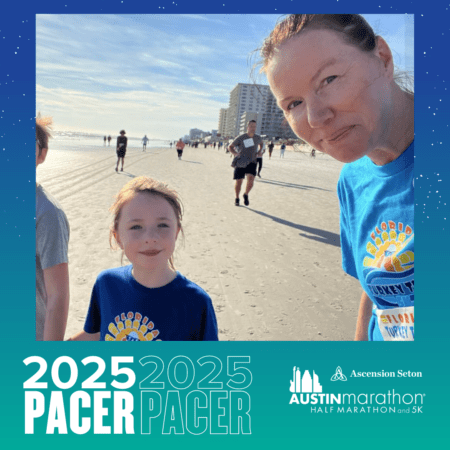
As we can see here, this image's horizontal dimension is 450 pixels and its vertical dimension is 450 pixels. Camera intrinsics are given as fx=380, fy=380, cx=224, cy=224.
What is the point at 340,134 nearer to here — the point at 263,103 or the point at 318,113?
the point at 318,113

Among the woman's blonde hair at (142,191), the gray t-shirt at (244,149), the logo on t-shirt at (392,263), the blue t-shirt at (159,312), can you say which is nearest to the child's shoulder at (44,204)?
the woman's blonde hair at (142,191)

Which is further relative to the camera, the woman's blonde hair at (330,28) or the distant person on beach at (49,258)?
the distant person on beach at (49,258)

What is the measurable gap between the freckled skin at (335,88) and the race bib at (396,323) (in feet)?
1.54

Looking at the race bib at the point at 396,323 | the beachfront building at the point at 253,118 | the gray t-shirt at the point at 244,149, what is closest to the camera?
the race bib at the point at 396,323

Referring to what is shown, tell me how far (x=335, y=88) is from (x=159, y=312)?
2.82ft

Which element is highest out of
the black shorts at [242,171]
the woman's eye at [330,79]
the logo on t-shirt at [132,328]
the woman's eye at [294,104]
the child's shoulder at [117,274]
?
the black shorts at [242,171]

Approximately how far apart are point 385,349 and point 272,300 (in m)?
2.15

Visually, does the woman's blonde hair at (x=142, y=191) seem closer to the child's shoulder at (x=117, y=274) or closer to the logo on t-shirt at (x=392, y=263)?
the child's shoulder at (x=117, y=274)

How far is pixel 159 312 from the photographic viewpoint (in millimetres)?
1261

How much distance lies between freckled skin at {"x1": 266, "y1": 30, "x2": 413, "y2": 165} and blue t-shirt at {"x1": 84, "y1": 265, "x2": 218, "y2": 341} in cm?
64

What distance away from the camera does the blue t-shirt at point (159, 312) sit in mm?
1255

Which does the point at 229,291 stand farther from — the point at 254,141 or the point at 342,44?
the point at 254,141

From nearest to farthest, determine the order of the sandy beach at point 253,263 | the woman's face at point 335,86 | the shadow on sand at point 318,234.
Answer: the woman's face at point 335,86 < the sandy beach at point 253,263 < the shadow on sand at point 318,234

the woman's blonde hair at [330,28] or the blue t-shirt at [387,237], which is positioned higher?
the woman's blonde hair at [330,28]
